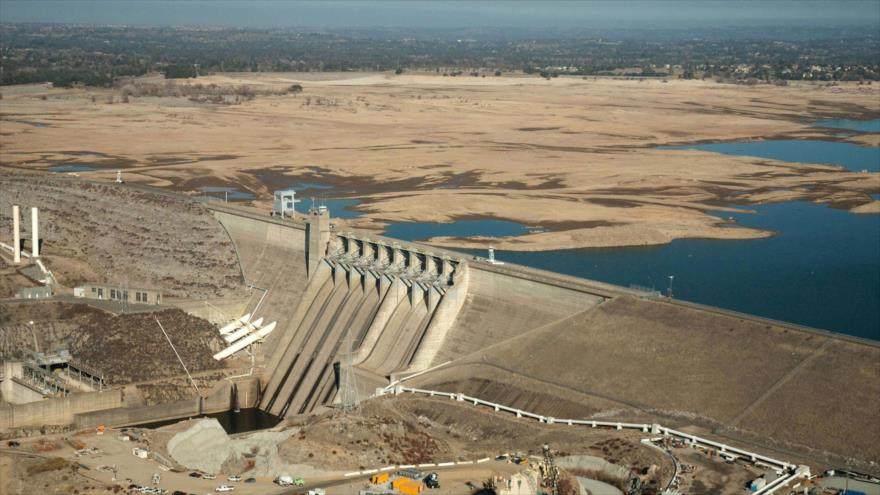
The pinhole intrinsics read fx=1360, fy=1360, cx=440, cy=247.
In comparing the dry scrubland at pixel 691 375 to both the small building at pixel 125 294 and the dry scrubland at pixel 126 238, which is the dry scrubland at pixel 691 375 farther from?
the dry scrubland at pixel 126 238

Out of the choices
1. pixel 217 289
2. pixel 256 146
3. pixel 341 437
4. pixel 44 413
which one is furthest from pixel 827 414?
pixel 256 146

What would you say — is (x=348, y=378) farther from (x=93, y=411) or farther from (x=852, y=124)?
(x=852, y=124)

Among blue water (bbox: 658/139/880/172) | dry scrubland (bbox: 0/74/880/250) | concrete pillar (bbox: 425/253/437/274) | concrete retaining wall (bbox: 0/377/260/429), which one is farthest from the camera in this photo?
blue water (bbox: 658/139/880/172)

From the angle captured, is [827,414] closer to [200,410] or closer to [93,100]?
[200,410]

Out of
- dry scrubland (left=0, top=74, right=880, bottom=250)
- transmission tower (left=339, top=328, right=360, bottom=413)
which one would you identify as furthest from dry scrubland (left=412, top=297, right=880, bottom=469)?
dry scrubland (left=0, top=74, right=880, bottom=250)

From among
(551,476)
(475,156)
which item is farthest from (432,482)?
(475,156)

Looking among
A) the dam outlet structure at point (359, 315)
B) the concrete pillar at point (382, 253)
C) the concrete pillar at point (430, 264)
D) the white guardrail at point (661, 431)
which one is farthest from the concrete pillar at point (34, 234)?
the white guardrail at point (661, 431)

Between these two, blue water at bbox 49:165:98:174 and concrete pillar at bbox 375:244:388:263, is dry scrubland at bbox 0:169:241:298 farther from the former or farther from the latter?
blue water at bbox 49:165:98:174
